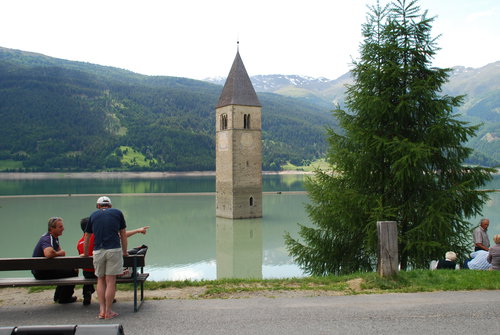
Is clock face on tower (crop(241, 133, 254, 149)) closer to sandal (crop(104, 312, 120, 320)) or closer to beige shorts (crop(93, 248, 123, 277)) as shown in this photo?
beige shorts (crop(93, 248, 123, 277))

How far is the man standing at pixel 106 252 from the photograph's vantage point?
20.6 feet

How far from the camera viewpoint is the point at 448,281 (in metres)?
8.16

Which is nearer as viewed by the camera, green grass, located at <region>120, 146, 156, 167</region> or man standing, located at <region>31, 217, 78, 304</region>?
man standing, located at <region>31, 217, 78, 304</region>

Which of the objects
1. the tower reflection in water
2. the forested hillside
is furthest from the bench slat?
the forested hillside

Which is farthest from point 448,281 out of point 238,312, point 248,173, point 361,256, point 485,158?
point 485,158

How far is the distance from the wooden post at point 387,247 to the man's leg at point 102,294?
4457mm

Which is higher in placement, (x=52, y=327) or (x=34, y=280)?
(x=52, y=327)

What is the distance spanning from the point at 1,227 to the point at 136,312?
31327 millimetres

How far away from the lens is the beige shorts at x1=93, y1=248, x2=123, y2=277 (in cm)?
635

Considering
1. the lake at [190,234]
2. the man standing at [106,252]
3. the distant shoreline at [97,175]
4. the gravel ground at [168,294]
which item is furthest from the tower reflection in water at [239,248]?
the distant shoreline at [97,175]

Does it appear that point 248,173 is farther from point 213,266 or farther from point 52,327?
point 52,327

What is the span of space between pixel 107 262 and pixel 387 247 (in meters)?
4.51

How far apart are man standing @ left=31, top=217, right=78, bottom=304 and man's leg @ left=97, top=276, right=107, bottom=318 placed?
84cm

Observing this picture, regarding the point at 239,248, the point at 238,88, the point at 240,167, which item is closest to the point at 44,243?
the point at 239,248
